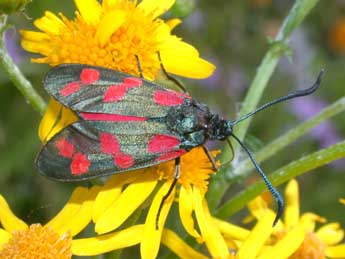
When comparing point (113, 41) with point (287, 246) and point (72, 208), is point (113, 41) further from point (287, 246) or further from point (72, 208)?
point (287, 246)

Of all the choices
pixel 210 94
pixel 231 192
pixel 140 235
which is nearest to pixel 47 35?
pixel 140 235

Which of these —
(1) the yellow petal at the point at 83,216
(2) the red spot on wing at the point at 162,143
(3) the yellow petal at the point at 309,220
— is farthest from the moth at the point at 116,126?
(3) the yellow petal at the point at 309,220

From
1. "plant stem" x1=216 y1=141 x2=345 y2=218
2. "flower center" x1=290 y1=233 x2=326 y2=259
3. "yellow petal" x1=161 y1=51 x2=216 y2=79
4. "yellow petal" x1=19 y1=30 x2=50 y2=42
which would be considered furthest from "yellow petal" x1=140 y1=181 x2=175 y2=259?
"yellow petal" x1=19 y1=30 x2=50 y2=42

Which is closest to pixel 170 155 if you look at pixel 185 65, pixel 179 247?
pixel 179 247

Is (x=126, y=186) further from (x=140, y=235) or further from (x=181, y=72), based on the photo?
(x=181, y=72)

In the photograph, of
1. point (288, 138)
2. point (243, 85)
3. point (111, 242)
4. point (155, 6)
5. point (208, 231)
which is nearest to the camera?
point (111, 242)

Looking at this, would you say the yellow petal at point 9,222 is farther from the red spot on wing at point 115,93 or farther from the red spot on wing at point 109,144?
the red spot on wing at point 115,93
